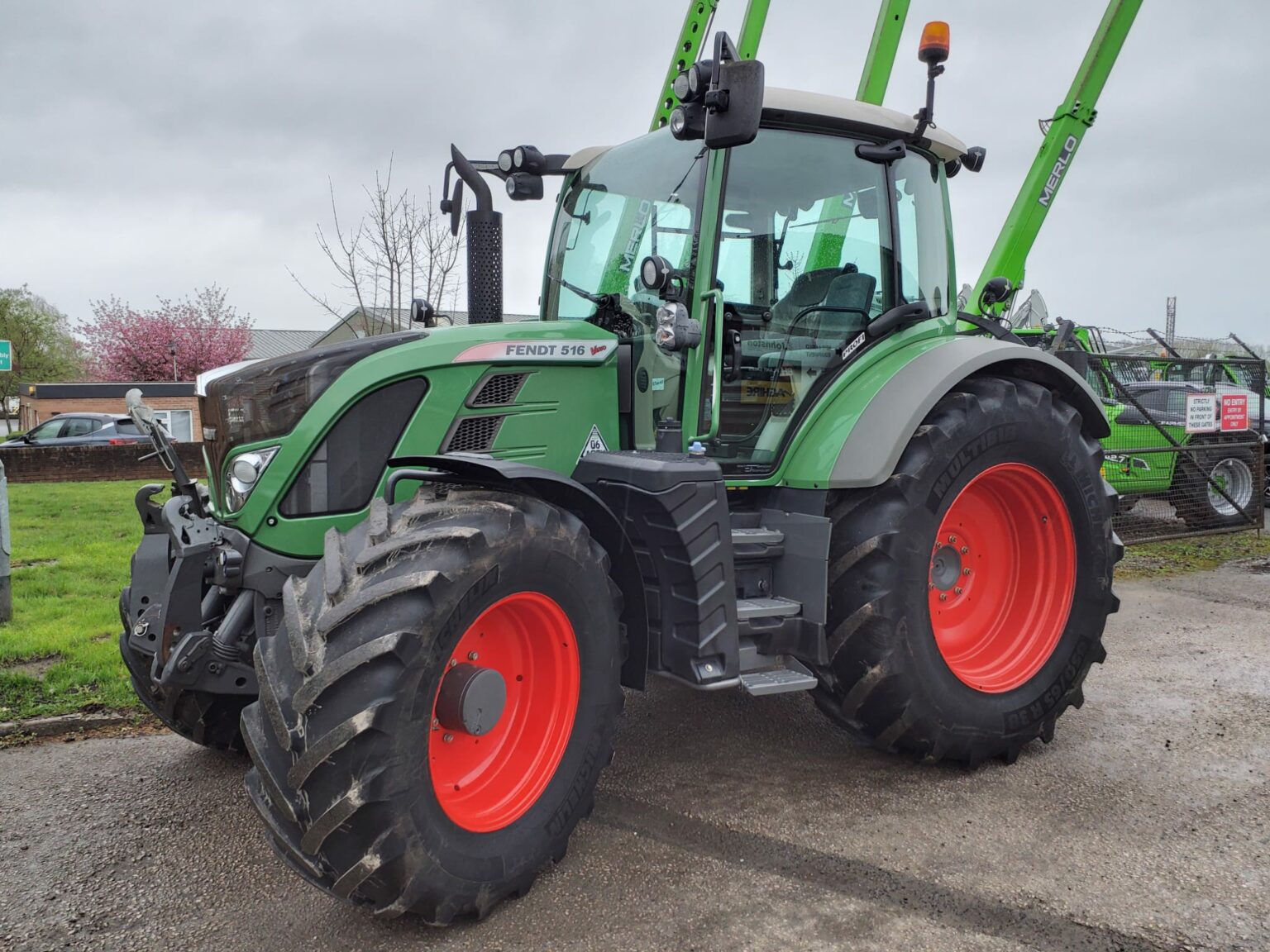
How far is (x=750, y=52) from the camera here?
598cm

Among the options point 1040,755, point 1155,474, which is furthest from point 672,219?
point 1155,474

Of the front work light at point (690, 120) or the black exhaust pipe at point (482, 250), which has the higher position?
the front work light at point (690, 120)

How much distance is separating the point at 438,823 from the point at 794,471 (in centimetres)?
186

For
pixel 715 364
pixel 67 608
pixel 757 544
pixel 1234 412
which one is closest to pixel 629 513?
pixel 757 544

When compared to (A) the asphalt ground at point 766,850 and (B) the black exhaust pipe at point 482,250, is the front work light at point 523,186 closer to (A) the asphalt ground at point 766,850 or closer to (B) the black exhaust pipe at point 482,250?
(B) the black exhaust pipe at point 482,250

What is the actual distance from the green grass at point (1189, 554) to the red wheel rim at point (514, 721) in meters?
6.43

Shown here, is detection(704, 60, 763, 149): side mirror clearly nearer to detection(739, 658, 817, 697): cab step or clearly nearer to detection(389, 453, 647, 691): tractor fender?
detection(389, 453, 647, 691): tractor fender

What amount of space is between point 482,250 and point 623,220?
60cm

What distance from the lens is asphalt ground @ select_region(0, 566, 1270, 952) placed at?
2.63 meters

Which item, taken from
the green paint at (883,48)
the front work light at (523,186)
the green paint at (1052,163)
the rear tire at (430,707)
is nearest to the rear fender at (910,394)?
the rear tire at (430,707)

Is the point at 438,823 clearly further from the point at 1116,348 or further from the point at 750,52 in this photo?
the point at 1116,348

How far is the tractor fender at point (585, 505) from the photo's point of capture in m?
2.78

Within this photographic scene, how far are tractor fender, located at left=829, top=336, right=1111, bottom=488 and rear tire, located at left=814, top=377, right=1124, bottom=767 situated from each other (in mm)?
98

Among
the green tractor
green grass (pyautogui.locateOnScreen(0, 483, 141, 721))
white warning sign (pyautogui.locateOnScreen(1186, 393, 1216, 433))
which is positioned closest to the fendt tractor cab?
green grass (pyautogui.locateOnScreen(0, 483, 141, 721))
